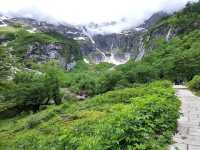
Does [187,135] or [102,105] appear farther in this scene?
[102,105]

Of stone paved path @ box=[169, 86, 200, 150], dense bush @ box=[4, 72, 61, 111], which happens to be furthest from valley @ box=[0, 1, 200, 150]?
stone paved path @ box=[169, 86, 200, 150]

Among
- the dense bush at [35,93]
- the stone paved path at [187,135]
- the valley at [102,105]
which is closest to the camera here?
the valley at [102,105]

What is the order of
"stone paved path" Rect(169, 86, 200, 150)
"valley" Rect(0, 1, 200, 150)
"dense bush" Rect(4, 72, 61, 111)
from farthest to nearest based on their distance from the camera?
"dense bush" Rect(4, 72, 61, 111) → "stone paved path" Rect(169, 86, 200, 150) → "valley" Rect(0, 1, 200, 150)

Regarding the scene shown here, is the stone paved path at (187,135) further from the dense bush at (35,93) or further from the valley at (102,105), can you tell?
the dense bush at (35,93)

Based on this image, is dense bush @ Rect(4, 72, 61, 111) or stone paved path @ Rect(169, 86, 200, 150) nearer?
stone paved path @ Rect(169, 86, 200, 150)

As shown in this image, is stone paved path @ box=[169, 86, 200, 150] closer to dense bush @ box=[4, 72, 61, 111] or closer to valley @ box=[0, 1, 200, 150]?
valley @ box=[0, 1, 200, 150]

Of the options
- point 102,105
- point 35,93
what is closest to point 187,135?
point 102,105

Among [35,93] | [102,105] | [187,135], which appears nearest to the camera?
[187,135]

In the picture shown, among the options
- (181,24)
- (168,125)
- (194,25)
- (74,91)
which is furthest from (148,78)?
(181,24)

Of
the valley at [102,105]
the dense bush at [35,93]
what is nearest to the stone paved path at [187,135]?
the valley at [102,105]

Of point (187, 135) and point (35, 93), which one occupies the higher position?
point (187, 135)

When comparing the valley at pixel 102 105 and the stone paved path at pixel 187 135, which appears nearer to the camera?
the valley at pixel 102 105

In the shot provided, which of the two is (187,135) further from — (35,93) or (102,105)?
(35,93)

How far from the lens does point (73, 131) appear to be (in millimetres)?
12195
